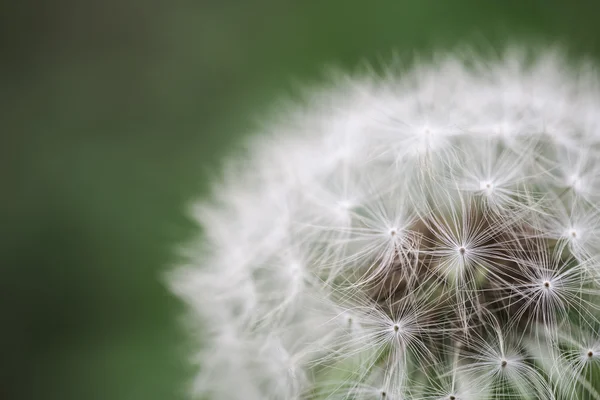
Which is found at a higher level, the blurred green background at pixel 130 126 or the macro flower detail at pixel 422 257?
the blurred green background at pixel 130 126

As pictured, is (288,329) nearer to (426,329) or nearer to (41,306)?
(426,329)

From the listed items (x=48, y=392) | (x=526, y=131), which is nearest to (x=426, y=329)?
(x=526, y=131)

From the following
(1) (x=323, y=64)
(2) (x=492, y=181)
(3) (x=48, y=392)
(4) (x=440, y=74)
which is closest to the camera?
(2) (x=492, y=181)

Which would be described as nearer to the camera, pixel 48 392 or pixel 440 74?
pixel 440 74

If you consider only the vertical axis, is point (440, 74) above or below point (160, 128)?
below

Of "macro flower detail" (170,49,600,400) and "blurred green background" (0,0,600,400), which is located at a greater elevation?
"blurred green background" (0,0,600,400)

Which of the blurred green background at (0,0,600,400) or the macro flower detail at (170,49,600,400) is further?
the blurred green background at (0,0,600,400)
